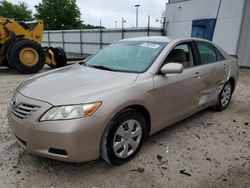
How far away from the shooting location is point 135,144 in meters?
2.82

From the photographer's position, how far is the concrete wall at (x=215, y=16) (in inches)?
426

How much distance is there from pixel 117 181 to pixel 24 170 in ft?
3.50

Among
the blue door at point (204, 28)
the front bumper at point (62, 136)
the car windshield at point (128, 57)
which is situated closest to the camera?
the front bumper at point (62, 136)

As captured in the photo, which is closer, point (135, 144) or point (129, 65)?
point (135, 144)

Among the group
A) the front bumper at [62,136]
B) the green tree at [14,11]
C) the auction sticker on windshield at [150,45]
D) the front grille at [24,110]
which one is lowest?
the front bumper at [62,136]

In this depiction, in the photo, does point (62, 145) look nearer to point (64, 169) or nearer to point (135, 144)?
point (64, 169)

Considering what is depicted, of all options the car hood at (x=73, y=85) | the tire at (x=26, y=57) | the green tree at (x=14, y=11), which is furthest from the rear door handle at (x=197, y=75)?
the green tree at (x=14, y=11)

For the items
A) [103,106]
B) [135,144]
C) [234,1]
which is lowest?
[135,144]

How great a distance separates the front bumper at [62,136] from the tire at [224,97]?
2.99 metres

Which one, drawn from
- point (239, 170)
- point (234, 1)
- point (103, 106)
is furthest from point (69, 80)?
point (234, 1)

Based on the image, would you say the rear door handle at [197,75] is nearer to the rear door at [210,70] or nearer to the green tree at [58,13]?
the rear door at [210,70]

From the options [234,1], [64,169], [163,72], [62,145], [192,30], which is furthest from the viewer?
[192,30]

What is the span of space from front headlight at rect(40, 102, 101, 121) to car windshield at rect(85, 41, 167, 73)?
95cm

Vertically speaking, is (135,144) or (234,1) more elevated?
(234,1)
